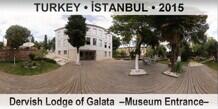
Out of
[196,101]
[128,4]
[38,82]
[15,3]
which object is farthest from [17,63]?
[196,101]

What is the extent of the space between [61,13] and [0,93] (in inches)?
28.7

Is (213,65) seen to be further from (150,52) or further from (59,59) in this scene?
(59,59)

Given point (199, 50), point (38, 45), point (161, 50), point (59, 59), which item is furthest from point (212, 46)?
point (38, 45)

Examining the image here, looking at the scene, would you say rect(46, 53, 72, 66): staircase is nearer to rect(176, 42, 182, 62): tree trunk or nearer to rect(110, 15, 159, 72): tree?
rect(110, 15, 159, 72): tree

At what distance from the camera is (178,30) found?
2.65m

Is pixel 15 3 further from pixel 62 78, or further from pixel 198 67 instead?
pixel 198 67

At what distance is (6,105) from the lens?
2.60 meters

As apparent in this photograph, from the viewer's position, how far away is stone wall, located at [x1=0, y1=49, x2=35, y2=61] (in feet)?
8.57

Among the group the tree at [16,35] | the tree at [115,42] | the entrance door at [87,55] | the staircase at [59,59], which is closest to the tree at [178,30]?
the tree at [115,42]

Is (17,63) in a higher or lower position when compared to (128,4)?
lower

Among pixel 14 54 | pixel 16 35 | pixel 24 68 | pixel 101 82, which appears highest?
pixel 16 35

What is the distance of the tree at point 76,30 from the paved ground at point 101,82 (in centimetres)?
15

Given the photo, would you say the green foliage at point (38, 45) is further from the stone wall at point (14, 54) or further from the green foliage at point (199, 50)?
the green foliage at point (199, 50)

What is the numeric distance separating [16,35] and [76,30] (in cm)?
43
